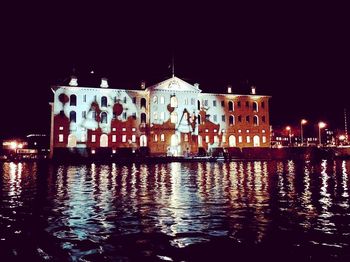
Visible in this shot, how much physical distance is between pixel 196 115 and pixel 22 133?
46.5 meters

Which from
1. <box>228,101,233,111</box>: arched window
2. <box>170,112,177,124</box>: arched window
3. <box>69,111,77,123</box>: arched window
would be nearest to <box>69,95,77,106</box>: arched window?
<box>69,111,77,123</box>: arched window

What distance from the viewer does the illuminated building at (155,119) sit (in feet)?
202

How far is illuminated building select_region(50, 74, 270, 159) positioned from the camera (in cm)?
6172

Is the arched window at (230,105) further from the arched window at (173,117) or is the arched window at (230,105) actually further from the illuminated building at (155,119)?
the arched window at (173,117)

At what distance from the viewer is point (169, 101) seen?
66000 mm

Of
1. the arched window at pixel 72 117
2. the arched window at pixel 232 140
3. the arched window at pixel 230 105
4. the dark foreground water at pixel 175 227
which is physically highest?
the arched window at pixel 230 105

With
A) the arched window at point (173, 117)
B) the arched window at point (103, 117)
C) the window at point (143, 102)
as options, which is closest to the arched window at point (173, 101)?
the arched window at point (173, 117)

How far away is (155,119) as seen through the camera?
65.2 meters

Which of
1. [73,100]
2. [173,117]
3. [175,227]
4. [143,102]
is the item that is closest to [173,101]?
[173,117]

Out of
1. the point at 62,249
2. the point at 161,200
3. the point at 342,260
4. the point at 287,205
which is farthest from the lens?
the point at 161,200

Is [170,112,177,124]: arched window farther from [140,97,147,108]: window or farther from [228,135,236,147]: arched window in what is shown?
[228,135,236,147]: arched window

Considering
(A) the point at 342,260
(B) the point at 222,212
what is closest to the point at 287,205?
(B) the point at 222,212

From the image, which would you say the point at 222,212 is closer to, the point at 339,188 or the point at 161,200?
the point at 161,200

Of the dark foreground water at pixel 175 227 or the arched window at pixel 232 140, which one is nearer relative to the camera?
the dark foreground water at pixel 175 227
